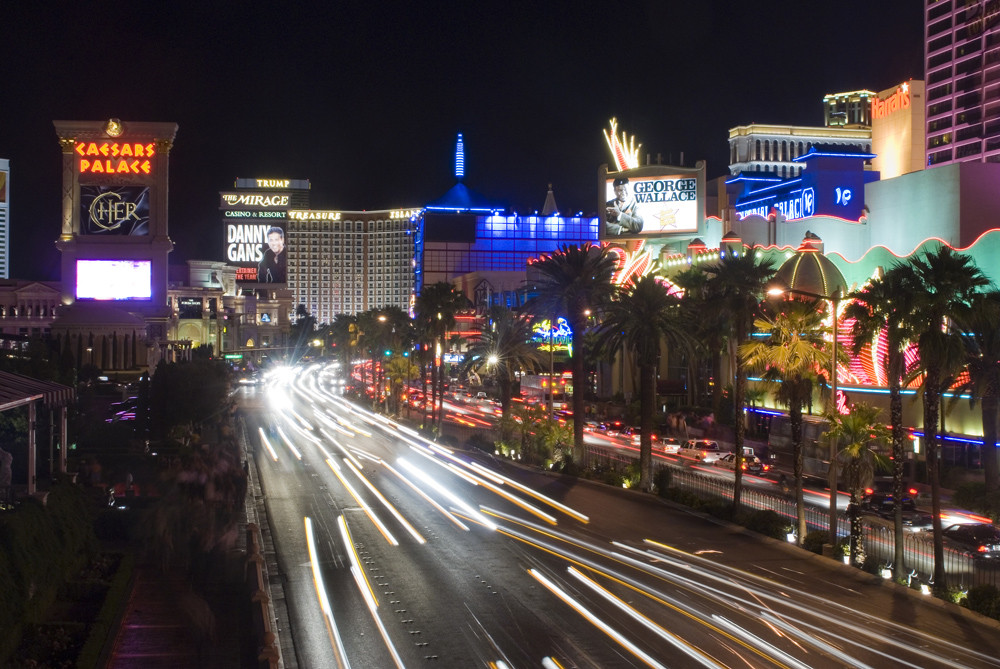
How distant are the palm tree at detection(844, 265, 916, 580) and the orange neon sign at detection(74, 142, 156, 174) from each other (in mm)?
88059

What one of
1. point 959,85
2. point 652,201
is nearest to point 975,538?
point 652,201

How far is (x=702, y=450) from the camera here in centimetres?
4919

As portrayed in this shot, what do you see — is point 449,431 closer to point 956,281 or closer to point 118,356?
point 956,281

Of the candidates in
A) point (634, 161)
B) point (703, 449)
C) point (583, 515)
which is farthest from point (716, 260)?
point (583, 515)

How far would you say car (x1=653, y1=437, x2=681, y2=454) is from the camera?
5231 cm

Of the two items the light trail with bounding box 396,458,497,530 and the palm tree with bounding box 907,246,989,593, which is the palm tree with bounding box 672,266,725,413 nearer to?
the light trail with bounding box 396,458,497,530

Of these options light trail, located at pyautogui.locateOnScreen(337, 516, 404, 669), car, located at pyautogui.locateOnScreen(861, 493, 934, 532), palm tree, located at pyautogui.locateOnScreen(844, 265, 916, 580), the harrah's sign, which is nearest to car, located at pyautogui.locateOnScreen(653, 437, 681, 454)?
car, located at pyautogui.locateOnScreen(861, 493, 934, 532)

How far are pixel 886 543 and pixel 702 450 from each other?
68.3 ft

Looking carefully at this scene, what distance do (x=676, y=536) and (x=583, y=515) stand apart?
4.01m

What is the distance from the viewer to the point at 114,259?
98.6m

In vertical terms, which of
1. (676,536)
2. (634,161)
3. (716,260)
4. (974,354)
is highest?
(634,161)

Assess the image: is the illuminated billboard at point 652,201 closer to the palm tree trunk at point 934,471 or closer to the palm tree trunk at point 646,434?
the palm tree trunk at point 646,434

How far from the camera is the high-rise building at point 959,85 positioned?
11506 centimetres

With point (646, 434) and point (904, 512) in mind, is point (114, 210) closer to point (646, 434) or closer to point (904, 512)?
point (646, 434)
